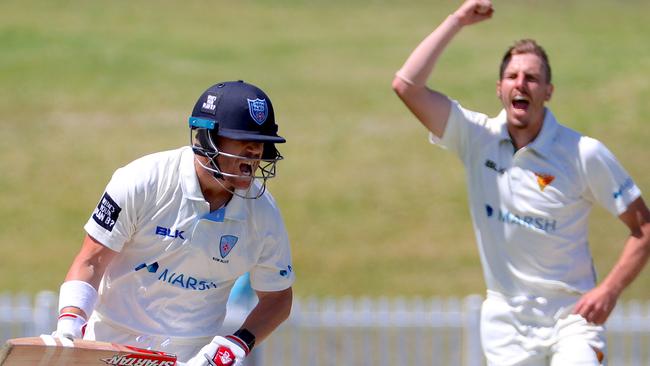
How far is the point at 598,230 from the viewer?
730 inches

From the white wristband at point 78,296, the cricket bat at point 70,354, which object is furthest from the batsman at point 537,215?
the white wristband at point 78,296

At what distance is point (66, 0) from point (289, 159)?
493 inches

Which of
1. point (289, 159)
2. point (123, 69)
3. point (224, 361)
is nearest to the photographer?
point (224, 361)

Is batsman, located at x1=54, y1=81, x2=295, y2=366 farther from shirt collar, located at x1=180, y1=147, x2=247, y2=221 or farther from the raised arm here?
the raised arm

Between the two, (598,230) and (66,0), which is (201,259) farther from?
(66,0)

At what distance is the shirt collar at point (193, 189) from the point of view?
5125 mm

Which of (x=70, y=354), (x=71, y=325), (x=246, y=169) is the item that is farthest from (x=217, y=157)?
(x=70, y=354)

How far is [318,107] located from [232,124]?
19921 millimetres

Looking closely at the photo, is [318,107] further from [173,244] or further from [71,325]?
[71,325]

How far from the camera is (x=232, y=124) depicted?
16.1 ft

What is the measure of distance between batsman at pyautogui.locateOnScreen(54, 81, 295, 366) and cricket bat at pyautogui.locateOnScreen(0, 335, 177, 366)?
237 mm

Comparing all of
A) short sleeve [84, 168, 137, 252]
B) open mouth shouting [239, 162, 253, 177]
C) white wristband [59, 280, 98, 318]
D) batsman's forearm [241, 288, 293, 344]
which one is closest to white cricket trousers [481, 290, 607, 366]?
batsman's forearm [241, 288, 293, 344]

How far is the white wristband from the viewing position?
15.8ft

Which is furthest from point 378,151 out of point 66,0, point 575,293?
point 575,293
